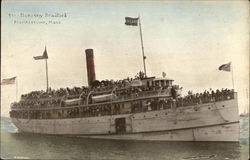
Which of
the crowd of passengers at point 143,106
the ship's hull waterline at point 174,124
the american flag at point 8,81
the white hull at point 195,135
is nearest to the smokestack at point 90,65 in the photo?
the crowd of passengers at point 143,106

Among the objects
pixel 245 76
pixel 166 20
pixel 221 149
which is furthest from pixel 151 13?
pixel 221 149

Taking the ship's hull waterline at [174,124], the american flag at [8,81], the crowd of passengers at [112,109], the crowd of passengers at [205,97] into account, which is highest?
the american flag at [8,81]

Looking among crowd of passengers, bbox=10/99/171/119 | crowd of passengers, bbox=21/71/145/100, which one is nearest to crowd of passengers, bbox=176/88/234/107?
crowd of passengers, bbox=10/99/171/119

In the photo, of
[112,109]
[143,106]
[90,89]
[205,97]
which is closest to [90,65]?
[90,89]

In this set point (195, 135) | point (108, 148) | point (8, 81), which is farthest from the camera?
point (195, 135)

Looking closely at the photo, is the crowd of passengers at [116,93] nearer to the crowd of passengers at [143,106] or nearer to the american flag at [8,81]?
the crowd of passengers at [143,106]

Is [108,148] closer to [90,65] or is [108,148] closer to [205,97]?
[90,65]

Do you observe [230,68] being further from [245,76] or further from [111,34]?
[111,34]
